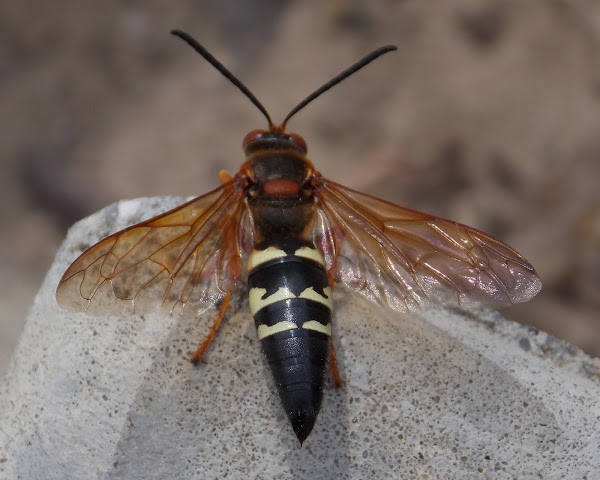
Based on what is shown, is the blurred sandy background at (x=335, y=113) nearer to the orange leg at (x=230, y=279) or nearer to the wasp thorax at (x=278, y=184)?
the wasp thorax at (x=278, y=184)

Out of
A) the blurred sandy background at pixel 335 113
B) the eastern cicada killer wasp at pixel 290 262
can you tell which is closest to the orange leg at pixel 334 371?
the eastern cicada killer wasp at pixel 290 262

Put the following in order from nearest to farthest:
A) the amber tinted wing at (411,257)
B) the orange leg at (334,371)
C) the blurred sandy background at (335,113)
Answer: the amber tinted wing at (411,257) → the orange leg at (334,371) → the blurred sandy background at (335,113)

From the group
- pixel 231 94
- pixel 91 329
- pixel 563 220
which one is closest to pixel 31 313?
pixel 91 329

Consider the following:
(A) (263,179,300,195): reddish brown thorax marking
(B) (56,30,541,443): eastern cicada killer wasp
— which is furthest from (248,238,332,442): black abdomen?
(A) (263,179,300,195): reddish brown thorax marking

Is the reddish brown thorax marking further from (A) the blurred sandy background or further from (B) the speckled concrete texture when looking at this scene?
(A) the blurred sandy background

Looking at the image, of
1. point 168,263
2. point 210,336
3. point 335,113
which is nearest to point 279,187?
point 168,263

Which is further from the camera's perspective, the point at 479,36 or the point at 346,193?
the point at 479,36

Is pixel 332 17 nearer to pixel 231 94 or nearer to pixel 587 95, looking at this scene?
pixel 231 94
